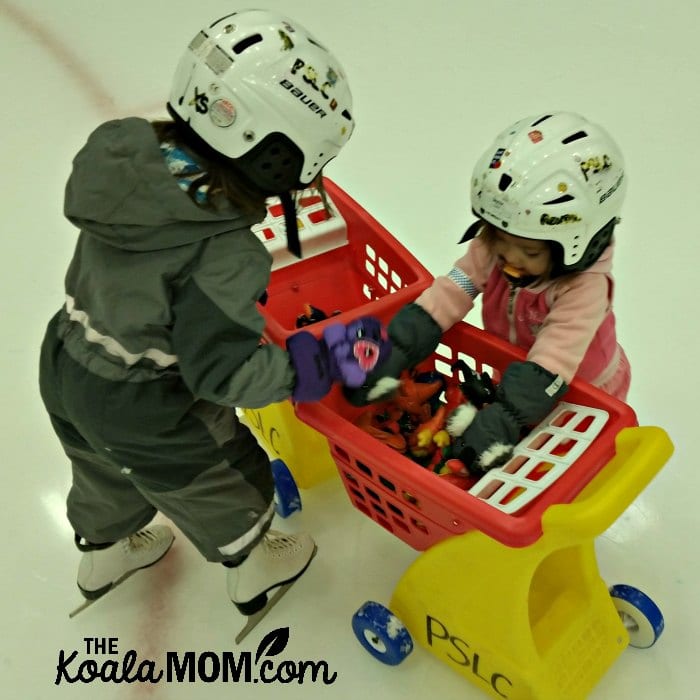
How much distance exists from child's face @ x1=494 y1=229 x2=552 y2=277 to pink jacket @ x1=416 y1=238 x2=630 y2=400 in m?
0.04

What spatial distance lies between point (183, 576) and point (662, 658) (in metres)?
0.80

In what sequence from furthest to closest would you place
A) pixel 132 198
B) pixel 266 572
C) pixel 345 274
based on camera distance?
pixel 345 274
pixel 266 572
pixel 132 198

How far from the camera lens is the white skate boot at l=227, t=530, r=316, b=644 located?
4.27 feet

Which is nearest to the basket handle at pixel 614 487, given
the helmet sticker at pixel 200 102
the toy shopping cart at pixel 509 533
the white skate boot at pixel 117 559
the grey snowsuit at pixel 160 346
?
the toy shopping cart at pixel 509 533

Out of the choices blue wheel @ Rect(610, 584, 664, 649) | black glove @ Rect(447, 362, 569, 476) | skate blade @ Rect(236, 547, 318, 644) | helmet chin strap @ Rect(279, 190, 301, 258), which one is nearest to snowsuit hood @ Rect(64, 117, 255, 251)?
helmet chin strap @ Rect(279, 190, 301, 258)

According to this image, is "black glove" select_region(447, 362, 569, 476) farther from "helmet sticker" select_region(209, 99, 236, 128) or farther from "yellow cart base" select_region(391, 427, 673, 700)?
"helmet sticker" select_region(209, 99, 236, 128)

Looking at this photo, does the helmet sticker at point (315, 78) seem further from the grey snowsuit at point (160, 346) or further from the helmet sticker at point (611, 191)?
the helmet sticker at point (611, 191)

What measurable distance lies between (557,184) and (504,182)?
0.22 feet

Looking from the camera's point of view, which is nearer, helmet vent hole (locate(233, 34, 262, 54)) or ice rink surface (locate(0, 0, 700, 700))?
helmet vent hole (locate(233, 34, 262, 54))

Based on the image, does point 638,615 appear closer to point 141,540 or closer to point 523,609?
point 523,609

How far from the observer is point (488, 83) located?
243cm

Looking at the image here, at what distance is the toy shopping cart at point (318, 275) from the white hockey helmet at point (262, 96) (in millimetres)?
464

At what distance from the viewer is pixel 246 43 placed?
936 mm

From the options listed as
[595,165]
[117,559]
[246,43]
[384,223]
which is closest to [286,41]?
[246,43]
